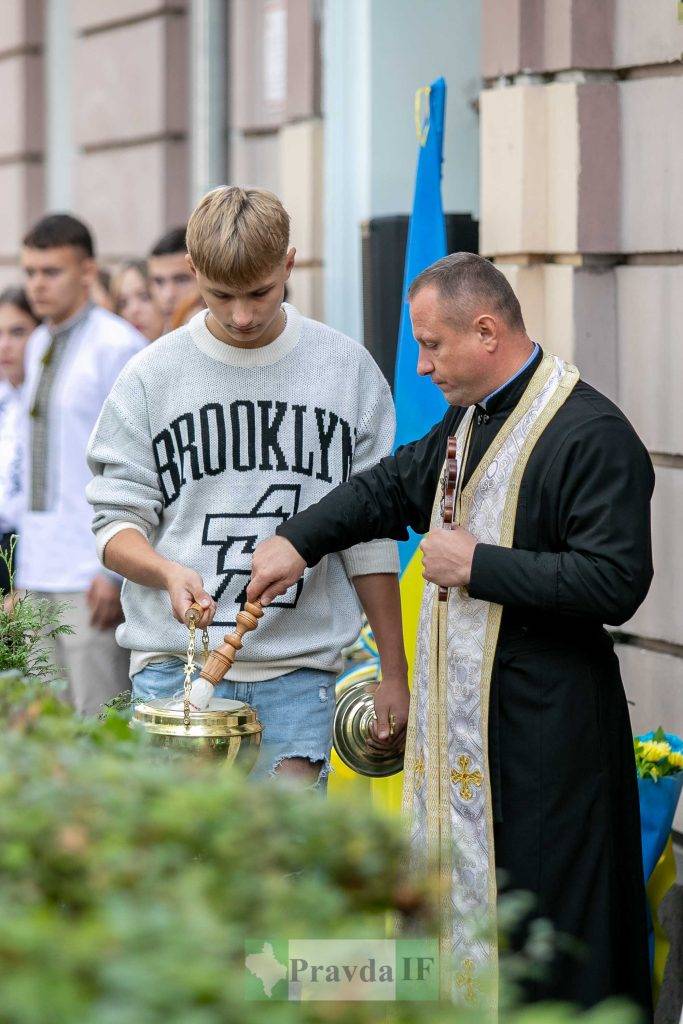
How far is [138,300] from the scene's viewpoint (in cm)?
747

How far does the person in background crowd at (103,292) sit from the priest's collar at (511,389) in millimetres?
→ 4654

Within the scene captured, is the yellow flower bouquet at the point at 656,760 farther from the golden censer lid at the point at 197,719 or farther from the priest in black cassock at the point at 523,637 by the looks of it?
the golden censer lid at the point at 197,719

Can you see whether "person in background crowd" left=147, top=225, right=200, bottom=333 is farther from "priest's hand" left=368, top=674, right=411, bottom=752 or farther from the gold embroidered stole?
the gold embroidered stole

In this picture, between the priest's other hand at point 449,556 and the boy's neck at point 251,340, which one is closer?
the priest's other hand at point 449,556

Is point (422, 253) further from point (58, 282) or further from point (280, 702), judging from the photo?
point (280, 702)

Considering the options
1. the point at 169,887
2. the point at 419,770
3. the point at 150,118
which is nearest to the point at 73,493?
the point at 419,770

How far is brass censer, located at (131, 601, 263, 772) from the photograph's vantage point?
Answer: 290 cm

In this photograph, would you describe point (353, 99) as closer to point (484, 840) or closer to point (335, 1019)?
point (484, 840)

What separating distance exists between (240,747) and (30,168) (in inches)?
325

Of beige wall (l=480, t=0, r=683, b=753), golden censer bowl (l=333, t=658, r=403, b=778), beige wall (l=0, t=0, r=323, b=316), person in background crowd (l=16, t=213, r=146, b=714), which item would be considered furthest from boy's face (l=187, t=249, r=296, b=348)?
beige wall (l=0, t=0, r=323, b=316)

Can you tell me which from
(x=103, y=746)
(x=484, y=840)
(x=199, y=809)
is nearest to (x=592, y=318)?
(x=484, y=840)

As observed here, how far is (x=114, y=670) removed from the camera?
5969mm

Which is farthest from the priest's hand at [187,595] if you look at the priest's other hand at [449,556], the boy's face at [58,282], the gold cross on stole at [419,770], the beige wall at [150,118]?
the beige wall at [150,118]

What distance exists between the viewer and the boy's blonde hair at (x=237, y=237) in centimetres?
Result: 320
